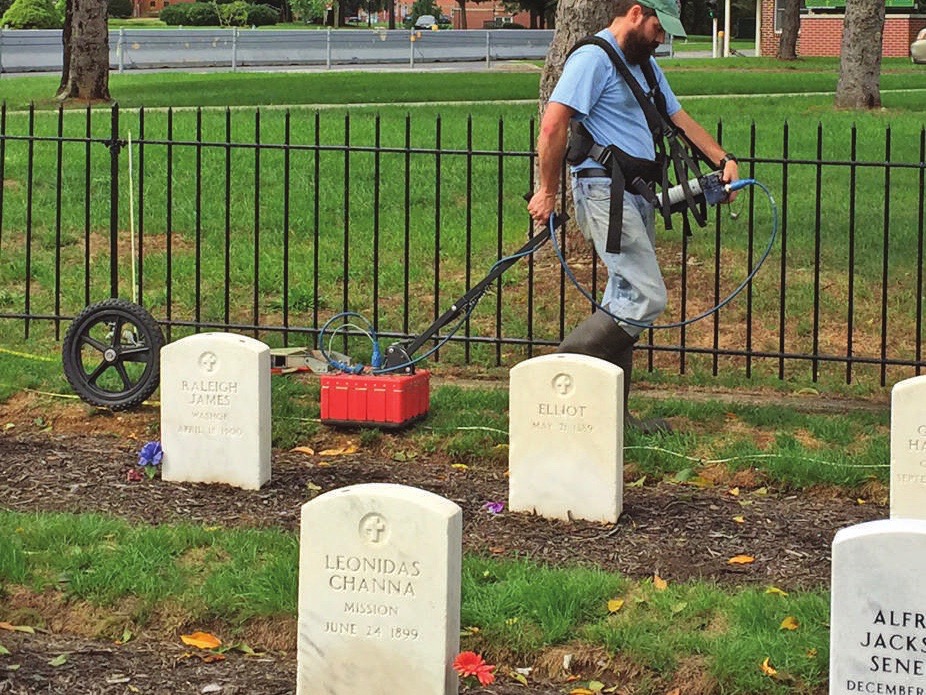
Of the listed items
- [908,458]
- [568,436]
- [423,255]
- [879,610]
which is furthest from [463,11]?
[879,610]

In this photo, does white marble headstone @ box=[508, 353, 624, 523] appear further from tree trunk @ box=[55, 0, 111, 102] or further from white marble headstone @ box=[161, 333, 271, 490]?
tree trunk @ box=[55, 0, 111, 102]

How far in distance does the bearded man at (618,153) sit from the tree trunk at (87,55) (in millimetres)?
14640

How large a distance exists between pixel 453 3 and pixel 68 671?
293ft

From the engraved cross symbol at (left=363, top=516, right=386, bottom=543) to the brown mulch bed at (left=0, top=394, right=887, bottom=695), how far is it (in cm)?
76

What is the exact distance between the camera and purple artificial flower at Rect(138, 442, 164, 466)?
25.5ft

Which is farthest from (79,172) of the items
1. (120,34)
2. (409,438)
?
(120,34)

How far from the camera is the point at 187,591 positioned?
20.0ft

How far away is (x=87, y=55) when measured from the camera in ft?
70.2

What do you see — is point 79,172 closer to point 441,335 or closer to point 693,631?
point 441,335

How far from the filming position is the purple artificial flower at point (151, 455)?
7.78 metres

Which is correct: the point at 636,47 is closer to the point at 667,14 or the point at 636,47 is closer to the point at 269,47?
the point at 667,14

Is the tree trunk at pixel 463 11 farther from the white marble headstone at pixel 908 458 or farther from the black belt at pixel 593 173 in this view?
the white marble headstone at pixel 908 458

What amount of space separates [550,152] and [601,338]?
0.93 metres

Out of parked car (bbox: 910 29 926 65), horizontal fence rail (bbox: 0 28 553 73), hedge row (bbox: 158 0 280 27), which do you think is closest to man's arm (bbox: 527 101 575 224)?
horizontal fence rail (bbox: 0 28 553 73)
